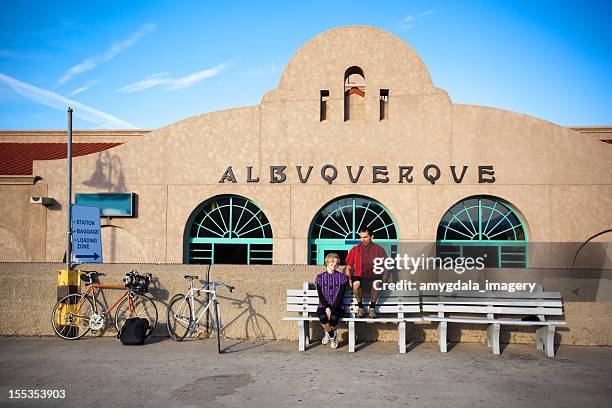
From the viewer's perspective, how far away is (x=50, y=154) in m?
19.3

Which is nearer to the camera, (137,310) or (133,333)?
(133,333)

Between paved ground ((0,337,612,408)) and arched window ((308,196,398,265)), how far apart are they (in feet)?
21.2

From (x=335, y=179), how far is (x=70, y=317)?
8245mm

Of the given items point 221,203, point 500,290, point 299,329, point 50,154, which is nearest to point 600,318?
point 500,290

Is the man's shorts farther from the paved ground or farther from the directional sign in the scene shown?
the directional sign

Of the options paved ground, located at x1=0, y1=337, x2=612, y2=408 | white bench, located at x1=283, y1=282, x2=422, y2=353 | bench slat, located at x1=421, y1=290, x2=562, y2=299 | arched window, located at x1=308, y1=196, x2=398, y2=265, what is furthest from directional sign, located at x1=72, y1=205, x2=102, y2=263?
arched window, located at x1=308, y1=196, x2=398, y2=265

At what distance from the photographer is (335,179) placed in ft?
48.0

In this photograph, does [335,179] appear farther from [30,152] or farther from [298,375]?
[30,152]

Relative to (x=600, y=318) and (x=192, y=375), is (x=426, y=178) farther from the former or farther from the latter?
(x=192, y=375)

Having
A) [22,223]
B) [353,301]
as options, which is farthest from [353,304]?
[22,223]

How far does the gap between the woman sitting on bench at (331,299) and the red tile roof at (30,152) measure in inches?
527

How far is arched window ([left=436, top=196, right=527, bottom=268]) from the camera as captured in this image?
14500 millimetres

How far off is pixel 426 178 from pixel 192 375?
32.8ft

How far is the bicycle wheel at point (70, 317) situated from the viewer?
8773 mm
